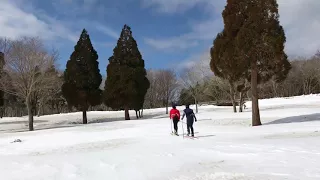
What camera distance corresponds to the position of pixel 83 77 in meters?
37.6

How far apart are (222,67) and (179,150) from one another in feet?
39.3

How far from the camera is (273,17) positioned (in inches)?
828

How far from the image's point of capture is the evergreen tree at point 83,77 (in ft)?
124

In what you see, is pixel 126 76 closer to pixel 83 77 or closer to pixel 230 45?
pixel 83 77

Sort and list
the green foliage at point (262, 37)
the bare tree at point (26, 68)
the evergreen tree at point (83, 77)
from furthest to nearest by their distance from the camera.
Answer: the evergreen tree at point (83, 77) < the bare tree at point (26, 68) < the green foliage at point (262, 37)

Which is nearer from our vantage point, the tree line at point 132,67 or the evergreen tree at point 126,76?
the tree line at point 132,67

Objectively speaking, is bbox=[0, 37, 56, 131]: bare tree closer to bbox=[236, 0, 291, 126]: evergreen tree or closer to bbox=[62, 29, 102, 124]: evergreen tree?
bbox=[62, 29, 102, 124]: evergreen tree

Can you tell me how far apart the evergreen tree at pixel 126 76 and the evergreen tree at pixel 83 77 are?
4.87 ft

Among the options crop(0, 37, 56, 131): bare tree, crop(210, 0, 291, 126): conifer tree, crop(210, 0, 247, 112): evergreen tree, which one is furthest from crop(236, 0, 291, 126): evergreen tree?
crop(0, 37, 56, 131): bare tree

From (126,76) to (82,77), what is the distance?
4.81 metres

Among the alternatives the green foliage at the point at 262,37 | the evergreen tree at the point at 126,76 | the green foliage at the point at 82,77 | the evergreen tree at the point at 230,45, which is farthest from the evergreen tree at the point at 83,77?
the green foliage at the point at 262,37

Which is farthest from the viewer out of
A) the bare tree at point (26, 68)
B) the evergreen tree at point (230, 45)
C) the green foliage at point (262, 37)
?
the bare tree at point (26, 68)

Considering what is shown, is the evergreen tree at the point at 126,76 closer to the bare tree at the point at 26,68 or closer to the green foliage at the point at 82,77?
the green foliage at the point at 82,77

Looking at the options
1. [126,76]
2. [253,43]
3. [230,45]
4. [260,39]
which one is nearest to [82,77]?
[126,76]
